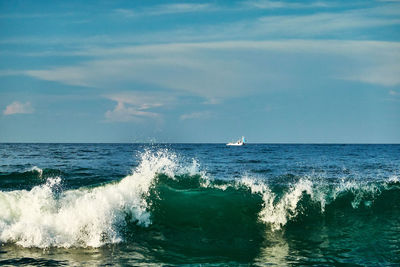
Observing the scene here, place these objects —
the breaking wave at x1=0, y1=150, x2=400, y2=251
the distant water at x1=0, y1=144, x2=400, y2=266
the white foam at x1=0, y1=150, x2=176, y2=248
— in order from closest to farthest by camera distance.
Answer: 1. the distant water at x1=0, y1=144, x2=400, y2=266
2. the white foam at x1=0, y1=150, x2=176, y2=248
3. the breaking wave at x1=0, y1=150, x2=400, y2=251

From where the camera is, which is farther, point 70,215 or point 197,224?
point 197,224

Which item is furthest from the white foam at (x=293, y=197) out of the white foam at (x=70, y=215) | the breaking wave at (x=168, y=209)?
the white foam at (x=70, y=215)

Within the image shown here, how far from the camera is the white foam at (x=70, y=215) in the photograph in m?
7.99

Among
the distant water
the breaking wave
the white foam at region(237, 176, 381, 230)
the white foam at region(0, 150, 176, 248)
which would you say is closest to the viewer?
the distant water

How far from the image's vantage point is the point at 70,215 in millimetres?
8664

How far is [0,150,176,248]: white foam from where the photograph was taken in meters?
7.99

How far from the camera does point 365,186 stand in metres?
12.1

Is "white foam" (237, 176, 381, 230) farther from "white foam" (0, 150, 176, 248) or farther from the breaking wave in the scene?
"white foam" (0, 150, 176, 248)

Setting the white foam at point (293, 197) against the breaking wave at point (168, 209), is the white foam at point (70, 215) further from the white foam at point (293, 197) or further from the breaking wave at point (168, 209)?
the white foam at point (293, 197)

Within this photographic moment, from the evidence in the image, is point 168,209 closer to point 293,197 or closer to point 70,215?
point 70,215

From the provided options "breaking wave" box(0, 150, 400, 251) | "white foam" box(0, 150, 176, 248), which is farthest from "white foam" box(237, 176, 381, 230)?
"white foam" box(0, 150, 176, 248)

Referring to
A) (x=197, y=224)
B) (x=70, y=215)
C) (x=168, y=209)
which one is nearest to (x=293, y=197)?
(x=197, y=224)

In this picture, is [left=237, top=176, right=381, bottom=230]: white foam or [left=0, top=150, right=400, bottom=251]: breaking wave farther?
[left=237, top=176, right=381, bottom=230]: white foam

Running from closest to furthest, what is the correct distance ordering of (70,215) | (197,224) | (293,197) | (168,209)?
(70,215), (197,224), (168,209), (293,197)
